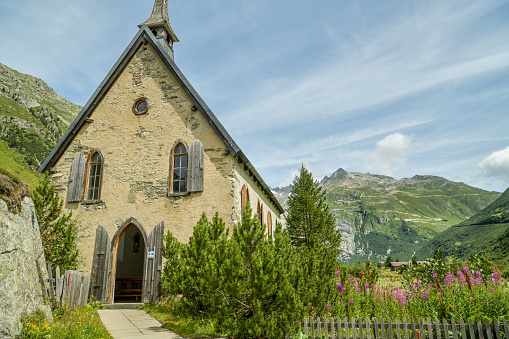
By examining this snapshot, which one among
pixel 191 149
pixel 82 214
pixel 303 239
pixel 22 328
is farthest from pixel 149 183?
pixel 303 239

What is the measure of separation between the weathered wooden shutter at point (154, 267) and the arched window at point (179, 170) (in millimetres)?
1573

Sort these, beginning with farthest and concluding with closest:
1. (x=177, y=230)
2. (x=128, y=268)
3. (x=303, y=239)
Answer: (x=303, y=239) → (x=128, y=268) → (x=177, y=230)

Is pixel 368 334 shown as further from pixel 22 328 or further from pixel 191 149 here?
pixel 191 149

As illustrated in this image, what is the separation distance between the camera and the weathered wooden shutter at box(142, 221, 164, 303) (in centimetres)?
1242

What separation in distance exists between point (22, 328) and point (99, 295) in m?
6.48

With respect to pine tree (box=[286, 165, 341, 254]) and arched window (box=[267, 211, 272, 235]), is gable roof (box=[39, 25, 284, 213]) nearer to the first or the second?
arched window (box=[267, 211, 272, 235])

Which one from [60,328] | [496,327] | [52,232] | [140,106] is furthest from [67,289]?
[496,327]

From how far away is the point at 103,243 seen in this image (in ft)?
43.9

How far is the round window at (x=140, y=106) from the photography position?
14.8m

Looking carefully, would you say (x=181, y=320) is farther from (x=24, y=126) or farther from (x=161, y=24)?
(x=24, y=126)

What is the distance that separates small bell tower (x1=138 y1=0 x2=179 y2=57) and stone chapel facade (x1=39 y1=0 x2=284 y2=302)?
2.07 m

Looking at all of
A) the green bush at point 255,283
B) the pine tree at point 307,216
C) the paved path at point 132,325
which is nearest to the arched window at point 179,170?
the paved path at point 132,325

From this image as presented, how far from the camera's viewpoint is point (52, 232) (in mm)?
11977

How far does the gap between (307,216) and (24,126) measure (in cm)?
14471
